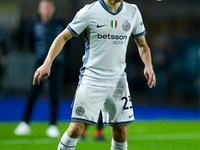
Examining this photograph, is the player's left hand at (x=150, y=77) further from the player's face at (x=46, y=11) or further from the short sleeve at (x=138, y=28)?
the player's face at (x=46, y=11)

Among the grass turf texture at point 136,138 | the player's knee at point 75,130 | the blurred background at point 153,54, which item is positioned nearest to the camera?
the player's knee at point 75,130

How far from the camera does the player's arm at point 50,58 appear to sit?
452 cm

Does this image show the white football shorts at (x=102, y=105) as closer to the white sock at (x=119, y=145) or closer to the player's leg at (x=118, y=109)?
the player's leg at (x=118, y=109)

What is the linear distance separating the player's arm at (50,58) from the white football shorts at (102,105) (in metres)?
0.45

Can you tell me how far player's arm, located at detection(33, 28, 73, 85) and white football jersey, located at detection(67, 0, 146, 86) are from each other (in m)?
0.14

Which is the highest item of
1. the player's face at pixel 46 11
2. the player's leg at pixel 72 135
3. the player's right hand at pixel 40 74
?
the player's face at pixel 46 11

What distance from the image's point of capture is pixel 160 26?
2212 centimetres

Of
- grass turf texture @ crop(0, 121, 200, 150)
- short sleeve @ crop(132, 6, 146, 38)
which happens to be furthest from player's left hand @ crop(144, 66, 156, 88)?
grass turf texture @ crop(0, 121, 200, 150)

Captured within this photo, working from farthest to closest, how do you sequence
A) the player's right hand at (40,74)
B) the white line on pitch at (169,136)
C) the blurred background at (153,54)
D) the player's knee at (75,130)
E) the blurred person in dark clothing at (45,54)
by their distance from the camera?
the blurred background at (153,54) < the white line on pitch at (169,136) < the blurred person in dark clothing at (45,54) < the player's knee at (75,130) < the player's right hand at (40,74)

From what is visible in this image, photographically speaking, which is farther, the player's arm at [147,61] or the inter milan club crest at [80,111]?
the player's arm at [147,61]

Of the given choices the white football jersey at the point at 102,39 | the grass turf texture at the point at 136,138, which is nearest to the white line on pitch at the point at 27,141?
the grass turf texture at the point at 136,138

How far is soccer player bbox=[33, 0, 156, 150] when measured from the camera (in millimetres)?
4793

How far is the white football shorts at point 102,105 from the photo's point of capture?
480 centimetres

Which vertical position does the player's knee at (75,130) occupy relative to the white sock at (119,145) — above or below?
above
